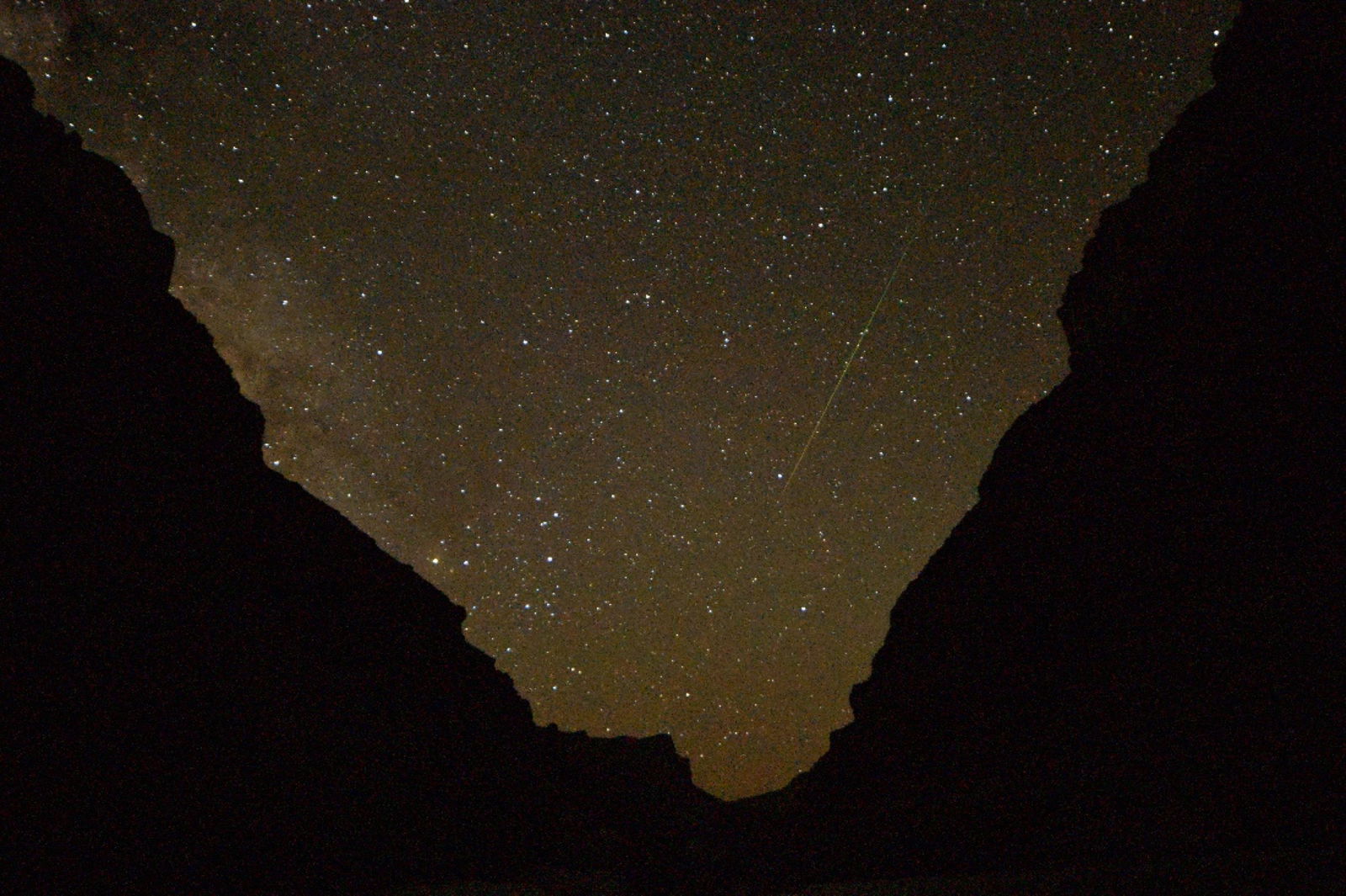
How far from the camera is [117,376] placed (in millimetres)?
8445

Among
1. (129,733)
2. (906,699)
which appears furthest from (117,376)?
(906,699)

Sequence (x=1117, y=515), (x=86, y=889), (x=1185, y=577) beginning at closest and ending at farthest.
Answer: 1. (x=86, y=889)
2. (x=1185, y=577)
3. (x=1117, y=515)

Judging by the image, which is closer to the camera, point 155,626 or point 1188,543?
point 155,626

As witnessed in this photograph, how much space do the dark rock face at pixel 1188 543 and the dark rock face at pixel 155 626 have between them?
1175 centimetres

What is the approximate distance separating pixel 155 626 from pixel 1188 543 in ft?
46.7

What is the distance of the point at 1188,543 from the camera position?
377 inches

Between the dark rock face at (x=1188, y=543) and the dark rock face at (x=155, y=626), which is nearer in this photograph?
the dark rock face at (x=155, y=626)

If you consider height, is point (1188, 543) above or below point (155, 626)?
above

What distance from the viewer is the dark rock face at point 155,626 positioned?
651 centimetres

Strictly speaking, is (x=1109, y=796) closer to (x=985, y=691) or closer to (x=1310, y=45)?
(x=985, y=691)

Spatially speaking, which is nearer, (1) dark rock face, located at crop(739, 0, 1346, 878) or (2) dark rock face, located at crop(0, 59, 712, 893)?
(2) dark rock face, located at crop(0, 59, 712, 893)

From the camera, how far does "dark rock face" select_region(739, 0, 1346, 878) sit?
768cm

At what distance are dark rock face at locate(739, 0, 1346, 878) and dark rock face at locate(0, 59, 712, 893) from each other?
11.8 meters

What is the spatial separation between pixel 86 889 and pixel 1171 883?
10.8 m
